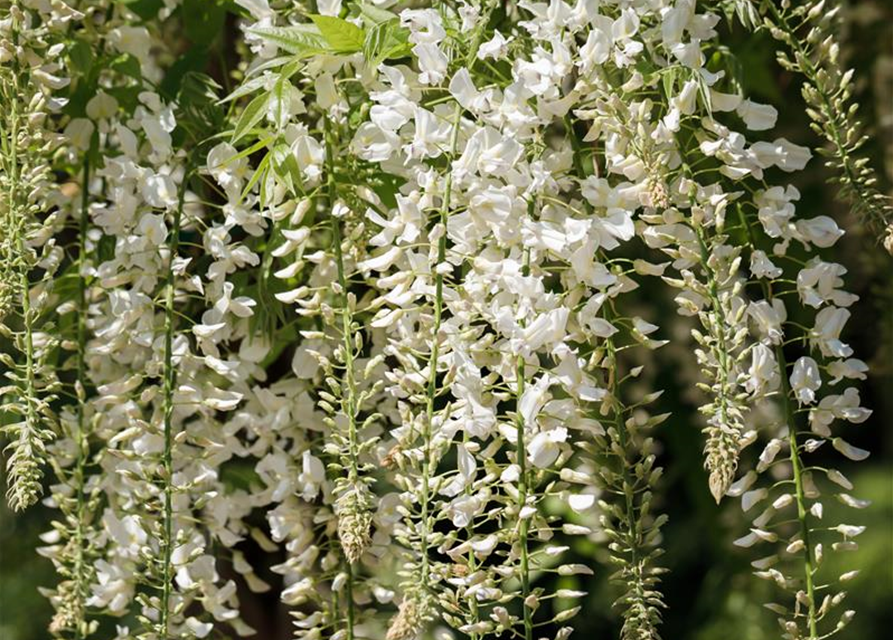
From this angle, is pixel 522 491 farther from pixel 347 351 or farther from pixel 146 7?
pixel 146 7

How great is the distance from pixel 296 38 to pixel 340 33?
35 mm

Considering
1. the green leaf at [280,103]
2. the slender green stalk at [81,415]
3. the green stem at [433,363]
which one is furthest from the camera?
the slender green stalk at [81,415]

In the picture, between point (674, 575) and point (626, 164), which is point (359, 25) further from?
point (674, 575)

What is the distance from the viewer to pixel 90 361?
1.14 m

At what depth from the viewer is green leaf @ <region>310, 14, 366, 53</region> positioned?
928mm

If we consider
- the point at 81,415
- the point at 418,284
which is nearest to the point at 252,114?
the point at 418,284

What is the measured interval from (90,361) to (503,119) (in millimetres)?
489

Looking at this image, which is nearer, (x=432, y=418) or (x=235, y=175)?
(x=432, y=418)

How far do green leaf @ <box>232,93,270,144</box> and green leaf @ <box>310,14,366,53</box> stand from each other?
6 centimetres

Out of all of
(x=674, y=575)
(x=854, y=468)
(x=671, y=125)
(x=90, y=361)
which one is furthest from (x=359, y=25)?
(x=854, y=468)

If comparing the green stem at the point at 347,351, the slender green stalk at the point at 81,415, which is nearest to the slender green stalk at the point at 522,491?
the green stem at the point at 347,351

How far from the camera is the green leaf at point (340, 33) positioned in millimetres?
928

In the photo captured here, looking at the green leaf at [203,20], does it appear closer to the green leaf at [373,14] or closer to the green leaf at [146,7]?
the green leaf at [146,7]

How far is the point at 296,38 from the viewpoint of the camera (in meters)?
0.94
